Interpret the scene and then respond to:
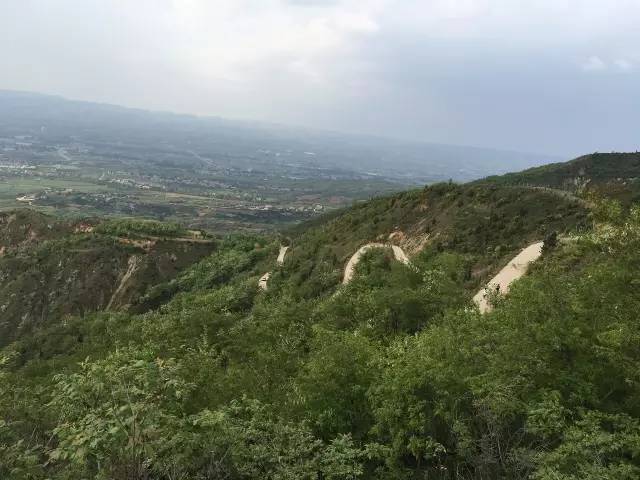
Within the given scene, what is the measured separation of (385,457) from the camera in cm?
1082

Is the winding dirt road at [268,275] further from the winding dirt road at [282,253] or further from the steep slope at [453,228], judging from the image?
the steep slope at [453,228]

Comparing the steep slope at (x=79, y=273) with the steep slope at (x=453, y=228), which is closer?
the steep slope at (x=453, y=228)

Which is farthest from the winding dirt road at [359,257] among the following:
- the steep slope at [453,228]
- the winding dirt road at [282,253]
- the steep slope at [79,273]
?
the steep slope at [79,273]

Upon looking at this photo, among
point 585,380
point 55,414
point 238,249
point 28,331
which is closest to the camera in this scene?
point 585,380

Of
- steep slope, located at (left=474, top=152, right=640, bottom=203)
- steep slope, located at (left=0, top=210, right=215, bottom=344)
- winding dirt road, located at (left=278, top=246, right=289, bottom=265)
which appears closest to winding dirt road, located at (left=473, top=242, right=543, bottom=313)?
winding dirt road, located at (left=278, top=246, right=289, bottom=265)

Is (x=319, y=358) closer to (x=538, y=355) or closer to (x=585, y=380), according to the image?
(x=538, y=355)

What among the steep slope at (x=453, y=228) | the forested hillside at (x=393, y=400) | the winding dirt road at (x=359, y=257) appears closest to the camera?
the forested hillside at (x=393, y=400)

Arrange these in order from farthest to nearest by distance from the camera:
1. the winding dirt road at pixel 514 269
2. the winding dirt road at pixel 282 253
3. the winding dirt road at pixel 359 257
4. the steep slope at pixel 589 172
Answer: the steep slope at pixel 589 172 → the winding dirt road at pixel 282 253 → the winding dirt road at pixel 359 257 → the winding dirt road at pixel 514 269

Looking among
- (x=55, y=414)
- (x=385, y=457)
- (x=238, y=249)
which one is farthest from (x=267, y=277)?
(x=385, y=457)

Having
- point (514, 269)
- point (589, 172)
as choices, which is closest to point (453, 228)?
point (514, 269)

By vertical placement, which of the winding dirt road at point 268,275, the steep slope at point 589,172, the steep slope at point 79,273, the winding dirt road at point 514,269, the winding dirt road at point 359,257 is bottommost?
the steep slope at point 79,273

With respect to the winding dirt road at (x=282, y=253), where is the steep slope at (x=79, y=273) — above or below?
below

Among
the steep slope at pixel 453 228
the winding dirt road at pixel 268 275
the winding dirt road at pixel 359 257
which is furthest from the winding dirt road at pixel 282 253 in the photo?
the winding dirt road at pixel 359 257

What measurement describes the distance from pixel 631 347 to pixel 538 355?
1.91 meters
